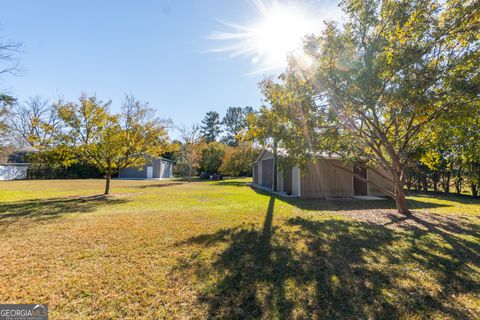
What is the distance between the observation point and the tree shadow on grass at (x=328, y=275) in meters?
2.39

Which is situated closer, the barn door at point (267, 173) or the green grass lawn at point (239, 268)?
the green grass lawn at point (239, 268)

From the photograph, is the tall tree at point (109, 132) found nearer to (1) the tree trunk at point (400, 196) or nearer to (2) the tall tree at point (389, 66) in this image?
(2) the tall tree at point (389, 66)

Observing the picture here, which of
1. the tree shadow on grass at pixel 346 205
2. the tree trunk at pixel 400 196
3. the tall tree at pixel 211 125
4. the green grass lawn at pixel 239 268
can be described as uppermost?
the tall tree at pixel 211 125

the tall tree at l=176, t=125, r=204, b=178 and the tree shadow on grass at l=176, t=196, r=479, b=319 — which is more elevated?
the tall tree at l=176, t=125, r=204, b=178

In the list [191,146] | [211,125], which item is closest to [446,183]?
[191,146]

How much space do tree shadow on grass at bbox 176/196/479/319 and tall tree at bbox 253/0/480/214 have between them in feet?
11.3

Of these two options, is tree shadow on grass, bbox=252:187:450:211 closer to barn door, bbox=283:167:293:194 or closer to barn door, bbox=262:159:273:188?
barn door, bbox=283:167:293:194

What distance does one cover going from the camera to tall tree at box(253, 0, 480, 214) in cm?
491

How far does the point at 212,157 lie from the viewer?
103 ft

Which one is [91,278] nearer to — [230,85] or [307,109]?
[307,109]

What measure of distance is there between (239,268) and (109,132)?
34.7 feet

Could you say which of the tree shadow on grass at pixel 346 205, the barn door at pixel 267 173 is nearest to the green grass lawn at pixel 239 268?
the tree shadow on grass at pixel 346 205

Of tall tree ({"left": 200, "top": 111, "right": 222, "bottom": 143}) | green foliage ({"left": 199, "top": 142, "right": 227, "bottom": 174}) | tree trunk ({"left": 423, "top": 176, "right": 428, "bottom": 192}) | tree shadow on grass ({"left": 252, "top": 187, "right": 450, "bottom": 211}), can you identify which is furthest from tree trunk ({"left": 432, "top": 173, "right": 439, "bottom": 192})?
tall tree ({"left": 200, "top": 111, "right": 222, "bottom": 143})

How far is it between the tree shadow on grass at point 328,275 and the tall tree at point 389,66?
345cm
